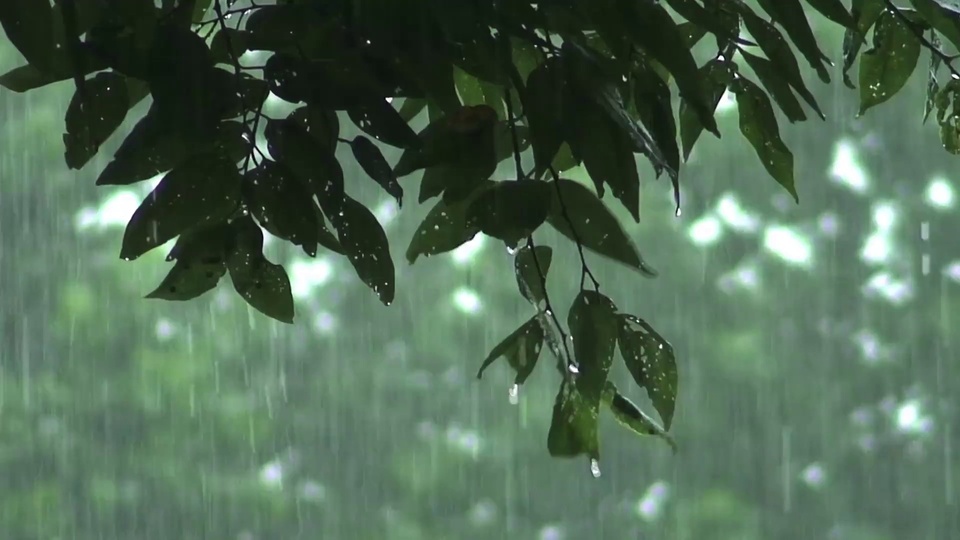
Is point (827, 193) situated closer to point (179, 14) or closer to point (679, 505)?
point (679, 505)

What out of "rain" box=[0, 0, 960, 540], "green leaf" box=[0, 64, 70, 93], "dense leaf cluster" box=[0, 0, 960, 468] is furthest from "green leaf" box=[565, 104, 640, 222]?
"rain" box=[0, 0, 960, 540]

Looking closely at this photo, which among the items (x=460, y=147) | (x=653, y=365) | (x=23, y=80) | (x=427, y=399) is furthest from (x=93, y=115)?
(x=427, y=399)

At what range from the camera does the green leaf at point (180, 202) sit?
43 centimetres

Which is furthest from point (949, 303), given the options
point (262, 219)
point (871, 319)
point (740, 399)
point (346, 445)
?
point (262, 219)

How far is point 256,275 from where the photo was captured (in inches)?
19.1

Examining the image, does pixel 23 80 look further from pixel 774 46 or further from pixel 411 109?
pixel 774 46

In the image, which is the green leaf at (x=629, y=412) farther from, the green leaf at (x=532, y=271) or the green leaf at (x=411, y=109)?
the green leaf at (x=411, y=109)

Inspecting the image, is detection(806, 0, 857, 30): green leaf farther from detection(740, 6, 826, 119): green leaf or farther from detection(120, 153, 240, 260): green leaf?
detection(120, 153, 240, 260): green leaf

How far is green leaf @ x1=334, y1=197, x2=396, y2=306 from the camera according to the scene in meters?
0.44

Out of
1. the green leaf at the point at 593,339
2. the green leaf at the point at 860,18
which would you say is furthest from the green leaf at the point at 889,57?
the green leaf at the point at 593,339

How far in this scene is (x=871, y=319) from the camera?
2580 millimetres

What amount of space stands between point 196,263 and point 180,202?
4 centimetres

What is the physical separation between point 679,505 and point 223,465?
993 millimetres

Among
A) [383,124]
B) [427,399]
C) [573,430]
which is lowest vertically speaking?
[573,430]
